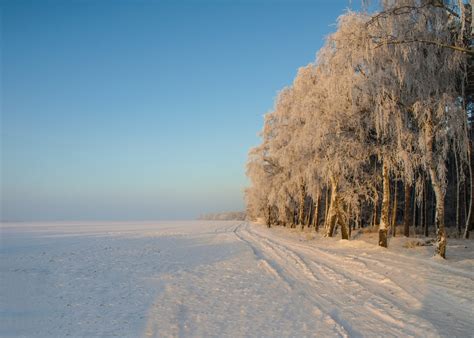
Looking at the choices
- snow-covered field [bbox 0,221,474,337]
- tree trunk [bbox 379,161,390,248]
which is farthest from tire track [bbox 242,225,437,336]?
tree trunk [bbox 379,161,390,248]

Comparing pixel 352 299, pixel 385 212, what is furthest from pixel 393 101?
pixel 352 299

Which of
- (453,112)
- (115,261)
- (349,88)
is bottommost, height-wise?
(115,261)

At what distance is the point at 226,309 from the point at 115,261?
30.0 ft

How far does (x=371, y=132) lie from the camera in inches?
705

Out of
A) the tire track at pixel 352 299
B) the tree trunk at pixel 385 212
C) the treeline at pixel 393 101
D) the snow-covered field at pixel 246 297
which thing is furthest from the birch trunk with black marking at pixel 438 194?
the tree trunk at pixel 385 212

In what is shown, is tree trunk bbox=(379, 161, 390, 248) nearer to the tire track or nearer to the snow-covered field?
the snow-covered field

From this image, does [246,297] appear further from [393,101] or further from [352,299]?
[393,101]

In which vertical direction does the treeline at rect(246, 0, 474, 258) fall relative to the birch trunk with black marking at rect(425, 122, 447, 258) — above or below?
above

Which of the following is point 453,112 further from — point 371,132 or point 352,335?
point 352,335

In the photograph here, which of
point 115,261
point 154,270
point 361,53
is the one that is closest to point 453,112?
point 361,53

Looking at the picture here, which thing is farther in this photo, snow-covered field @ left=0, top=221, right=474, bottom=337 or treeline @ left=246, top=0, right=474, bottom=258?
treeline @ left=246, top=0, right=474, bottom=258

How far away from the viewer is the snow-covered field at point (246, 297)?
6.69 m

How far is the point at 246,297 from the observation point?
356 inches

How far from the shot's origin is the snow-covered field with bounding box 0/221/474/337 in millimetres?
6691
